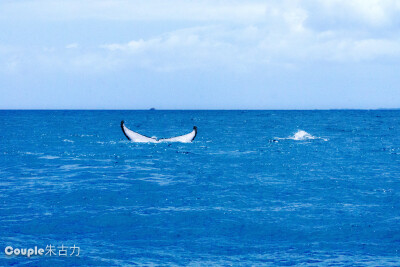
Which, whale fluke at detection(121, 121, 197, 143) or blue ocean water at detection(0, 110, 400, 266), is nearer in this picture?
blue ocean water at detection(0, 110, 400, 266)

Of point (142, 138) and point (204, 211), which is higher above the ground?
point (142, 138)

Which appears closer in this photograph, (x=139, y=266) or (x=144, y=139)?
(x=139, y=266)

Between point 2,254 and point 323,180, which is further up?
point 323,180

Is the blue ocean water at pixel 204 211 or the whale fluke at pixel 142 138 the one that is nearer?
the blue ocean water at pixel 204 211

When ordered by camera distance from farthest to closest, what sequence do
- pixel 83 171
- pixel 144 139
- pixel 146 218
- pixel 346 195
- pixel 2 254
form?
pixel 144 139
pixel 83 171
pixel 346 195
pixel 146 218
pixel 2 254

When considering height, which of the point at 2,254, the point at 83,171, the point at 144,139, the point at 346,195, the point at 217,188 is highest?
the point at 144,139

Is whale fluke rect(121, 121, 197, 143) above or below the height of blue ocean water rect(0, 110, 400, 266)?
above

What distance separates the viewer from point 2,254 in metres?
13.5

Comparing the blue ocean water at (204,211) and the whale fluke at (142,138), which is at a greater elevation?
the whale fluke at (142,138)

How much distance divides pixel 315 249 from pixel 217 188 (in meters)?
10.5

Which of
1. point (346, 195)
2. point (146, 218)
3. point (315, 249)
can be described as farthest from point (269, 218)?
point (346, 195)

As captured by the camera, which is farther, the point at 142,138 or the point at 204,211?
the point at 142,138

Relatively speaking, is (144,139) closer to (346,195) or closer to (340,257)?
(346,195)

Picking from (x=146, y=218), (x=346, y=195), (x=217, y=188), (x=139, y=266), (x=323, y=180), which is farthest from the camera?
(x=323, y=180)
